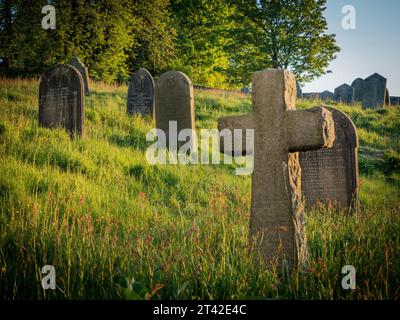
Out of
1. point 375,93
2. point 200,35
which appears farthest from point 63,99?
point 200,35

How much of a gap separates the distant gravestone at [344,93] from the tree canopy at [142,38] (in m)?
2.61

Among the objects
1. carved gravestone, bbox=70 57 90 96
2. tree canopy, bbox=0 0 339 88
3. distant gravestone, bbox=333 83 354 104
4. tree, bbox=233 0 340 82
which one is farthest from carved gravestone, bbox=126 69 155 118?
distant gravestone, bbox=333 83 354 104

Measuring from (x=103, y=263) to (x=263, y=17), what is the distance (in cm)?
2366

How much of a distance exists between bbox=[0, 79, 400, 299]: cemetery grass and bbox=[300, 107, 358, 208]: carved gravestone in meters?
0.36

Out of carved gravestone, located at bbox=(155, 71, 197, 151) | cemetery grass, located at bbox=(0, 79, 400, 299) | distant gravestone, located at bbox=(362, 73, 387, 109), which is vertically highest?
distant gravestone, located at bbox=(362, 73, 387, 109)

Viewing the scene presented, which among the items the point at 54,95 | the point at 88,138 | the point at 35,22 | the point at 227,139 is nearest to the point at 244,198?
the point at 227,139

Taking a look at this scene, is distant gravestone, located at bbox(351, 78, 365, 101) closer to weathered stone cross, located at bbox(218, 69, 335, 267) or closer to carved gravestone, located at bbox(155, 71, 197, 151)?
carved gravestone, located at bbox(155, 71, 197, 151)

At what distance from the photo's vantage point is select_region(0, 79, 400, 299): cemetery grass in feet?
8.64

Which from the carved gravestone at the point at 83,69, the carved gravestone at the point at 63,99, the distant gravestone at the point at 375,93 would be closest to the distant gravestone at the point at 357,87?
the distant gravestone at the point at 375,93

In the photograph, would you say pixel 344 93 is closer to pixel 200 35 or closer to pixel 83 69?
pixel 200 35

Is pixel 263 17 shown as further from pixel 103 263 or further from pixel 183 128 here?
pixel 103 263

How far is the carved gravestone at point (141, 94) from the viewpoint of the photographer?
484 inches

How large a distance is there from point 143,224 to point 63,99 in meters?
5.61
